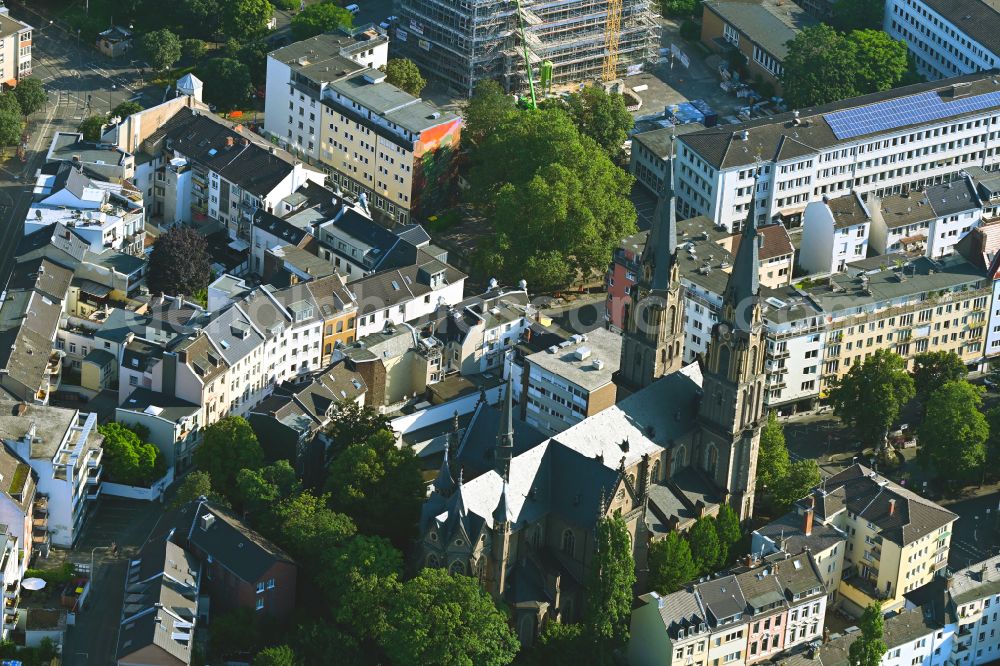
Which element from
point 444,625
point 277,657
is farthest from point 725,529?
point 277,657

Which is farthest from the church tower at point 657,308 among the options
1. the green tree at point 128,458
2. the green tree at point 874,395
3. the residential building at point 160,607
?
the green tree at point 128,458

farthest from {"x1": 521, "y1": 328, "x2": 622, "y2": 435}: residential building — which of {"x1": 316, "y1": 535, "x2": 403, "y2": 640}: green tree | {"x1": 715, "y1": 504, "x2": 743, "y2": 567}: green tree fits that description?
{"x1": 316, "y1": 535, "x2": 403, "y2": 640}: green tree

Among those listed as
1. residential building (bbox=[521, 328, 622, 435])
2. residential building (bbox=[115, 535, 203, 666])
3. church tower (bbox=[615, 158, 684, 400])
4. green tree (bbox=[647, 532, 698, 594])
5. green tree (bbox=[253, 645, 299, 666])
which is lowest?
green tree (bbox=[253, 645, 299, 666])

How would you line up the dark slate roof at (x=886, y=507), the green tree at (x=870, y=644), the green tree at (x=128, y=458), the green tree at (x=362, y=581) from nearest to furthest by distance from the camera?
the green tree at (x=362, y=581)
the green tree at (x=870, y=644)
the dark slate roof at (x=886, y=507)
the green tree at (x=128, y=458)

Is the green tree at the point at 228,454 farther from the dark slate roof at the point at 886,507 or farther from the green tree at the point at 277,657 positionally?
the dark slate roof at the point at 886,507

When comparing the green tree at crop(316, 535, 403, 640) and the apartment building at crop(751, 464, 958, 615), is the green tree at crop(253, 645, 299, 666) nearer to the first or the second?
the green tree at crop(316, 535, 403, 640)

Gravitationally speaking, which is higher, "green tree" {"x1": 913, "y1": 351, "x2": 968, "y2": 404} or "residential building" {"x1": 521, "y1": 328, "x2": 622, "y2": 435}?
"residential building" {"x1": 521, "y1": 328, "x2": 622, "y2": 435}

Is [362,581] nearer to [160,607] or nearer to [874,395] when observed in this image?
[160,607]

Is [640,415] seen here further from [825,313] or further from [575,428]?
[825,313]
